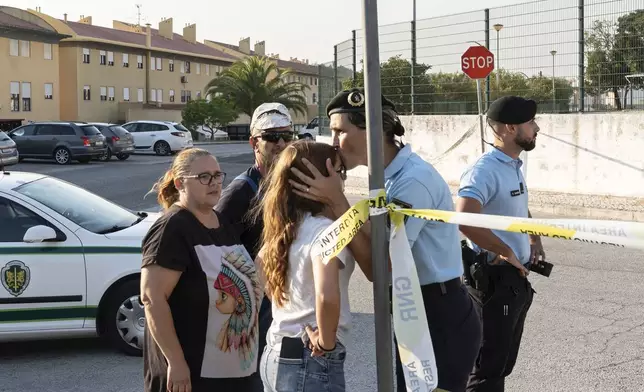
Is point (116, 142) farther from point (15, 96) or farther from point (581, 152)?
point (15, 96)

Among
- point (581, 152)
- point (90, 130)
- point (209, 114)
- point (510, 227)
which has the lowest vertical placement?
point (510, 227)

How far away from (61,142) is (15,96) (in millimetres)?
28681

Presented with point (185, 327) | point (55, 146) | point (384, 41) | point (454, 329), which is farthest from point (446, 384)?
point (55, 146)

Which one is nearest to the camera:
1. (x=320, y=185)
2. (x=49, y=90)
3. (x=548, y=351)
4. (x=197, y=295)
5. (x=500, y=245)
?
(x=320, y=185)

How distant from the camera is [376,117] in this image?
2334 millimetres

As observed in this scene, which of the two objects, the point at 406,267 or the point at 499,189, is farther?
the point at 499,189

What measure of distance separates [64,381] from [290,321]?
11.0ft

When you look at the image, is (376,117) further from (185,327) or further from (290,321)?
(185,327)

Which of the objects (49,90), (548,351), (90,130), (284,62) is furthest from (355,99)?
(284,62)

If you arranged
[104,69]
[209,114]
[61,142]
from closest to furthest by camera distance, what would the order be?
1. [61,142]
2. [209,114]
3. [104,69]

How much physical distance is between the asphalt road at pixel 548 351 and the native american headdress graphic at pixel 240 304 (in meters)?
2.01

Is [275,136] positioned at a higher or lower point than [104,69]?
lower

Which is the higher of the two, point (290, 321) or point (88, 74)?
point (88, 74)

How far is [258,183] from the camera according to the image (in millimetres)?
4000
